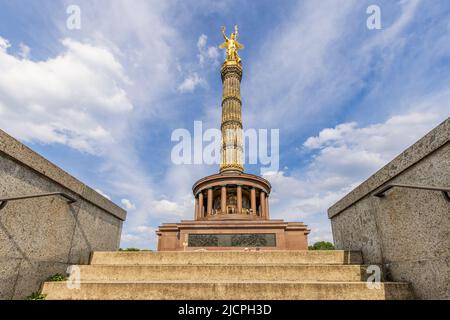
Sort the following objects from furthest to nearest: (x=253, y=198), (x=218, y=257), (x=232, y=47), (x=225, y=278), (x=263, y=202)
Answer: (x=232, y=47) < (x=263, y=202) < (x=253, y=198) < (x=218, y=257) < (x=225, y=278)

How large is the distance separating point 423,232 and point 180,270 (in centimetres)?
393

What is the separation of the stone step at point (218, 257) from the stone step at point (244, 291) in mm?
1640

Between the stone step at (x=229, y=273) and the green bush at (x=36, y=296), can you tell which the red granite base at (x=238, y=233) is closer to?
the stone step at (x=229, y=273)

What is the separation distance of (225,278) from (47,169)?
3.66 meters

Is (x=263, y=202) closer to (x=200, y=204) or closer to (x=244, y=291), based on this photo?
(x=200, y=204)

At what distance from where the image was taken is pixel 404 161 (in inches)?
154

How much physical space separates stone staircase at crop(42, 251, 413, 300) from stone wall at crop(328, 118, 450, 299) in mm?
395

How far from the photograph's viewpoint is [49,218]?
4.38m

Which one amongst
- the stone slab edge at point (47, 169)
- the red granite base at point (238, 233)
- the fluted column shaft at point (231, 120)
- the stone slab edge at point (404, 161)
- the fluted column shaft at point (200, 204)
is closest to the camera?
the stone slab edge at point (404, 161)

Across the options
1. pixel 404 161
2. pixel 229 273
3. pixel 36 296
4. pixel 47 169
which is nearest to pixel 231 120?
pixel 229 273

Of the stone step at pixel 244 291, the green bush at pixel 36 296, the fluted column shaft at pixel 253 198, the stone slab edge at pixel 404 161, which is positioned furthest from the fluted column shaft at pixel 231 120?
the green bush at pixel 36 296

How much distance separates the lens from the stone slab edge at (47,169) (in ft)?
11.5

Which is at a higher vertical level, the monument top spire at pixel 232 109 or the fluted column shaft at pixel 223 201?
the monument top spire at pixel 232 109
